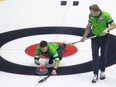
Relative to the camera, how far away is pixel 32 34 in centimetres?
832

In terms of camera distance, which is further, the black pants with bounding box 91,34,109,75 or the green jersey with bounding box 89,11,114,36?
the black pants with bounding box 91,34,109,75

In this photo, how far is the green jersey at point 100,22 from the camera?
521 centimetres

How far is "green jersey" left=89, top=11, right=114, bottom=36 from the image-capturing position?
5.21 m

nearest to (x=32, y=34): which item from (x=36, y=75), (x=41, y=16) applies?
(x=41, y=16)

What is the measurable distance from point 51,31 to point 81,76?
9.19 feet

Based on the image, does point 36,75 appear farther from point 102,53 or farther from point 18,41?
point 18,41

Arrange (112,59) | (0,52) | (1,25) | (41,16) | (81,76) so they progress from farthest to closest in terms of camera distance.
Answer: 1. (41,16)
2. (1,25)
3. (0,52)
4. (112,59)
5. (81,76)

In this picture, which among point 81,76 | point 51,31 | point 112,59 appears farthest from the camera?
point 51,31

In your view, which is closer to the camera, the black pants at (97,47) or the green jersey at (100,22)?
the green jersey at (100,22)

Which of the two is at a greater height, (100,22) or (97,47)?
(100,22)

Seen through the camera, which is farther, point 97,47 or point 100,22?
point 97,47

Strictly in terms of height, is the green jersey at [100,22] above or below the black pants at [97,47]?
above

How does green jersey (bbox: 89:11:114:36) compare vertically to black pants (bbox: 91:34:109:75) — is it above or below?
above

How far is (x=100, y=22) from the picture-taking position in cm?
525
